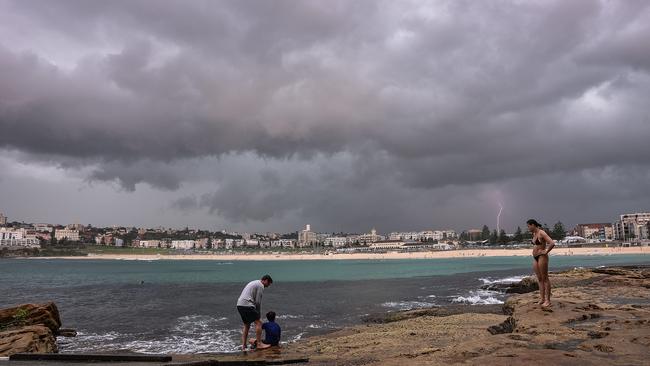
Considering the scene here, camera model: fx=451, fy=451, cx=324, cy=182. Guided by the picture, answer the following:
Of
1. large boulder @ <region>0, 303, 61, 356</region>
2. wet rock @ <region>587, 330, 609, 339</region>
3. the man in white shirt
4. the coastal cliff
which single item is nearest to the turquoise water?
large boulder @ <region>0, 303, 61, 356</region>

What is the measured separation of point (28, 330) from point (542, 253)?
17120mm

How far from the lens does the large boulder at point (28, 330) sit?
45.5 ft

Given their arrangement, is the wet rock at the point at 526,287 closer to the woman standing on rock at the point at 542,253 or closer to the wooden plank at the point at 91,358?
the woman standing on rock at the point at 542,253

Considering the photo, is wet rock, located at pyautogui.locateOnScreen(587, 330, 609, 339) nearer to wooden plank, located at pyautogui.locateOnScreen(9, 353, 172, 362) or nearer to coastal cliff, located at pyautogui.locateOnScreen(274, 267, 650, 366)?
coastal cliff, located at pyautogui.locateOnScreen(274, 267, 650, 366)

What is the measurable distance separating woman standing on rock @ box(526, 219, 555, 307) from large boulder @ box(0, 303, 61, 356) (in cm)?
1507

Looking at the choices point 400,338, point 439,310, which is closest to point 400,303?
point 439,310

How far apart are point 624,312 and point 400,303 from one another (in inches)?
846

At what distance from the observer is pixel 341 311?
29.8 metres

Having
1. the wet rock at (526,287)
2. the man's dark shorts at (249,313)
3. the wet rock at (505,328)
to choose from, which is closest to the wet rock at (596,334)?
the wet rock at (505,328)

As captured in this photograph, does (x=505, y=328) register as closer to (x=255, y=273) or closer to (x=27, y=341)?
(x=27, y=341)

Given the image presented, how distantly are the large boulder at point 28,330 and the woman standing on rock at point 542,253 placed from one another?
49.5 feet

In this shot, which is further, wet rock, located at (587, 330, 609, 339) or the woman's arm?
the woman's arm

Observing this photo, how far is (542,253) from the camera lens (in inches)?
505

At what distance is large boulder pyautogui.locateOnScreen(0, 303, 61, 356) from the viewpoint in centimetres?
1387
